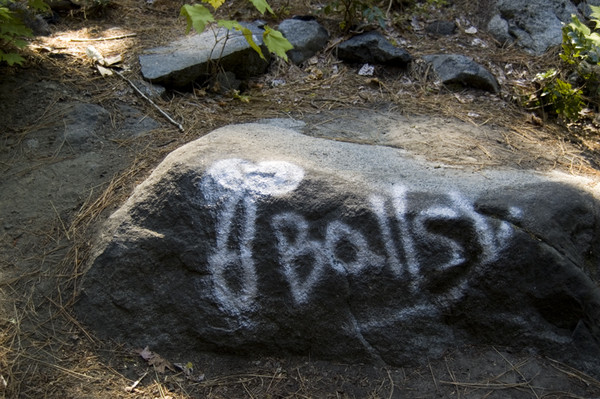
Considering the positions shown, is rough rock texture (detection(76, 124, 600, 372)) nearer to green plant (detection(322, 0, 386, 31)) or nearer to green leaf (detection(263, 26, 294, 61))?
green leaf (detection(263, 26, 294, 61))

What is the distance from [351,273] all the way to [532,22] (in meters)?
3.43

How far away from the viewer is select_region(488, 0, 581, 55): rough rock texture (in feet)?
14.3

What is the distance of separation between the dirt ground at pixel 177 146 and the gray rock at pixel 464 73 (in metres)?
0.08

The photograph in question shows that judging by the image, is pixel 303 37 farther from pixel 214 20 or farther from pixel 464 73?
pixel 214 20

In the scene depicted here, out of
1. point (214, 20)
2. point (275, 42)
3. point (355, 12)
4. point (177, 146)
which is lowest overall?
point (177, 146)

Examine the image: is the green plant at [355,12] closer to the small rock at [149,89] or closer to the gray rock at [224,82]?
the gray rock at [224,82]

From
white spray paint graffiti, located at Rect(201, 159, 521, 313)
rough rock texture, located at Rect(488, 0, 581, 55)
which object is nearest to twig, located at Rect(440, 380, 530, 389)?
white spray paint graffiti, located at Rect(201, 159, 521, 313)

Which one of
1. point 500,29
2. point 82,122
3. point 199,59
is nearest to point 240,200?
point 82,122

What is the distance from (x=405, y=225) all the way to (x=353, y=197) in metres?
0.25

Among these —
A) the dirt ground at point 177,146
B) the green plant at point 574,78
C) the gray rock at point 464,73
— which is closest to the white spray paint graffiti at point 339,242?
the dirt ground at point 177,146

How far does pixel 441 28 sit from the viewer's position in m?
4.43

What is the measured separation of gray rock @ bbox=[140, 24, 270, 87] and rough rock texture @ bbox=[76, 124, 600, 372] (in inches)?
61.9

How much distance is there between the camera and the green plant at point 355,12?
4102mm

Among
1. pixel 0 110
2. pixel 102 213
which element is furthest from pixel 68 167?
pixel 0 110
